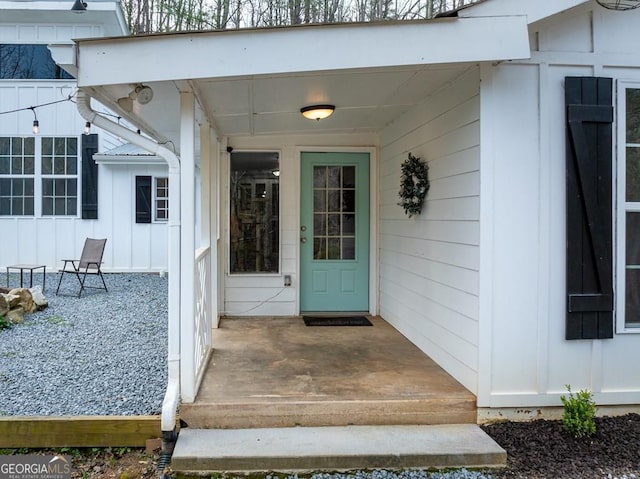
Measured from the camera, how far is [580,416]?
2.49 metres

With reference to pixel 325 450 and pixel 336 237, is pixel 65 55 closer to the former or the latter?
pixel 325 450

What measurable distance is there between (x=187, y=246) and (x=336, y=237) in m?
2.67

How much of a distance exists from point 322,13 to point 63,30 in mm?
5385

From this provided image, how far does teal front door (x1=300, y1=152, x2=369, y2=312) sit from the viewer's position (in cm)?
505

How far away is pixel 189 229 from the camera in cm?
259

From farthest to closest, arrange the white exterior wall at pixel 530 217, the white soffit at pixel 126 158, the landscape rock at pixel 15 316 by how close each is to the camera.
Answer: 1. the white soffit at pixel 126 158
2. the landscape rock at pixel 15 316
3. the white exterior wall at pixel 530 217

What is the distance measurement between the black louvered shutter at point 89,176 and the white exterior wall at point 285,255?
4.59 meters

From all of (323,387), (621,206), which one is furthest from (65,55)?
(621,206)

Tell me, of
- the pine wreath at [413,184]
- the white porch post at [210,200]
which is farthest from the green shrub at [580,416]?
the white porch post at [210,200]

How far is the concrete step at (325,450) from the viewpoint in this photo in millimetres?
2223

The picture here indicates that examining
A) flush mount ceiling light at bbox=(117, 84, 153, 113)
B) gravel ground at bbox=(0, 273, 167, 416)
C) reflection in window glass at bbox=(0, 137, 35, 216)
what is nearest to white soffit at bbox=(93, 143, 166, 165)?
reflection in window glass at bbox=(0, 137, 35, 216)

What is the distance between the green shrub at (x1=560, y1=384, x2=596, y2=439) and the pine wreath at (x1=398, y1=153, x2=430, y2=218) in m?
1.75

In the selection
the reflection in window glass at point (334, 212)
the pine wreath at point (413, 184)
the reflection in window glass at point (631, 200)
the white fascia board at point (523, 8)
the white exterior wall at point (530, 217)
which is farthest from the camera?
the reflection in window glass at point (334, 212)

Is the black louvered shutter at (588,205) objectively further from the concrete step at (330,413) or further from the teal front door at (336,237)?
the teal front door at (336,237)
